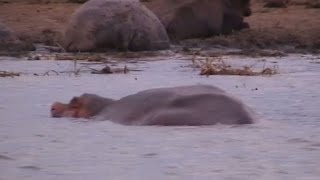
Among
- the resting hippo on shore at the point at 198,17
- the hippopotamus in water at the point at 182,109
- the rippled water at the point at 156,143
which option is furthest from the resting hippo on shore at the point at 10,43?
the hippopotamus in water at the point at 182,109

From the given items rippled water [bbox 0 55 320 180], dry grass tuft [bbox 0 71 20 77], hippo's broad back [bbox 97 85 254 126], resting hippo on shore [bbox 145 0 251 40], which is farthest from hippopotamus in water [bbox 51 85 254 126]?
resting hippo on shore [bbox 145 0 251 40]

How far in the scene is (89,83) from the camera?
1188 centimetres

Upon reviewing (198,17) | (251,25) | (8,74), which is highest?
(8,74)

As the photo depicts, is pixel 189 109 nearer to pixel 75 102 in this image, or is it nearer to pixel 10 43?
pixel 75 102

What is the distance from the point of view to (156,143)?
720 centimetres

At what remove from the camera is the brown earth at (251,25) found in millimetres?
18469

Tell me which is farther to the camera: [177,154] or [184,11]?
[184,11]

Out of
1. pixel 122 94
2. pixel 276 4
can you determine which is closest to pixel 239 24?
pixel 276 4

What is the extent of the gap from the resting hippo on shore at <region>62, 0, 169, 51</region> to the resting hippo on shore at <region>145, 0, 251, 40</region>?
1489 mm

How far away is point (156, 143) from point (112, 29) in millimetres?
10532

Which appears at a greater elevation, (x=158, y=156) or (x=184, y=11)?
(x=158, y=156)

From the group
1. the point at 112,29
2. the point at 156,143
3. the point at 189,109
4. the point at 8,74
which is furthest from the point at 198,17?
the point at 156,143

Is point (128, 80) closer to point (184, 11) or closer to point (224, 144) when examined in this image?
point (224, 144)

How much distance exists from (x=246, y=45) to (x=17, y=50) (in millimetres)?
3993
